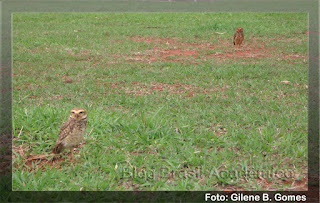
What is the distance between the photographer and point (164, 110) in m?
4.43

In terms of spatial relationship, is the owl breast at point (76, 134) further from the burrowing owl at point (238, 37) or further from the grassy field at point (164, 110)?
the burrowing owl at point (238, 37)

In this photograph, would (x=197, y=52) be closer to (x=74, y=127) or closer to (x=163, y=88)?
(x=163, y=88)

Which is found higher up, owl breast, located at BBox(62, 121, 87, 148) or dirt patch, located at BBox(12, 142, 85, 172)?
owl breast, located at BBox(62, 121, 87, 148)

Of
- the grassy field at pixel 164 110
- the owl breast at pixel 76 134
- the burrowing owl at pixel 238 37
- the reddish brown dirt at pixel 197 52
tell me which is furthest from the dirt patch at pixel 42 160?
the burrowing owl at pixel 238 37

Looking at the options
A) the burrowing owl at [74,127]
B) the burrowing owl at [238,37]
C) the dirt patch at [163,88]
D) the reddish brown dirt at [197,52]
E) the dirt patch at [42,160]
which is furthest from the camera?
the burrowing owl at [238,37]

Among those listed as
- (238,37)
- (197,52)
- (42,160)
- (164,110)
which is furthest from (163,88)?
(238,37)

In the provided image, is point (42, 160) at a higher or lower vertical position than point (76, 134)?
lower

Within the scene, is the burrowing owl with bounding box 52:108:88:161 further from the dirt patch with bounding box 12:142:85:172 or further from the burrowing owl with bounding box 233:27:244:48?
the burrowing owl with bounding box 233:27:244:48

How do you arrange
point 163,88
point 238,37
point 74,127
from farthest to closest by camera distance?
1. point 238,37
2. point 163,88
3. point 74,127

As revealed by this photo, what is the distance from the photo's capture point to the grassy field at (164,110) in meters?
3.02

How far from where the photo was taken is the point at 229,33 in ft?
32.1

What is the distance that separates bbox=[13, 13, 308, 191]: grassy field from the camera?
9.89 feet

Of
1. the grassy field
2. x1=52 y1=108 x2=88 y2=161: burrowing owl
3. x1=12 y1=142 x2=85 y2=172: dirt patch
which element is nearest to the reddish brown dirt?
the grassy field

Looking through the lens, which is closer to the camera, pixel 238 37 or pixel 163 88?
pixel 163 88
